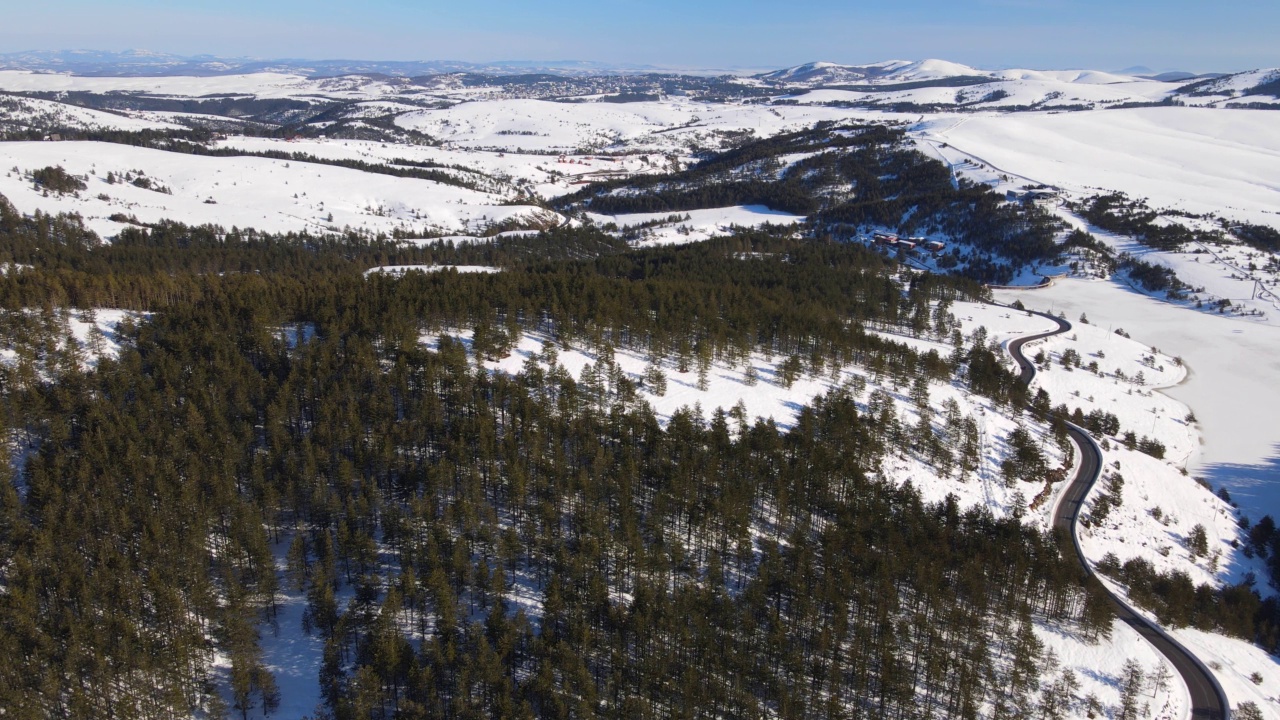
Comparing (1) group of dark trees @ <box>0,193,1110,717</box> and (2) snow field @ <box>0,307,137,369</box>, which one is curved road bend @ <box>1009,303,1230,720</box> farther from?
(2) snow field @ <box>0,307,137,369</box>

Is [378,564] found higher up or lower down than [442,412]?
lower down

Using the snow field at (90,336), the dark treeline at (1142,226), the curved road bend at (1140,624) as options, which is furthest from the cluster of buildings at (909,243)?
the snow field at (90,336)

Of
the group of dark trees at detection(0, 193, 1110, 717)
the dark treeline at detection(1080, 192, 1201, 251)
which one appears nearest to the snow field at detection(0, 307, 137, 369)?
the group of dark trees at detection(0, 193, 1110, 717)

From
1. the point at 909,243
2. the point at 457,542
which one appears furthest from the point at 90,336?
the point at 909,243

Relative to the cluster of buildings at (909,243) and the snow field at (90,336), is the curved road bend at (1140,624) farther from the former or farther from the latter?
the cluster of buildings at (909,243)

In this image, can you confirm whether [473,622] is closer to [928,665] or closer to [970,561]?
[928,665]

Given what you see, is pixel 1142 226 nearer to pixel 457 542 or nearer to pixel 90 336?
pixel 457 542

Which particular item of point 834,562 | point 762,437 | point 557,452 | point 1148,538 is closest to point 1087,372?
Answer: point 1148,538
